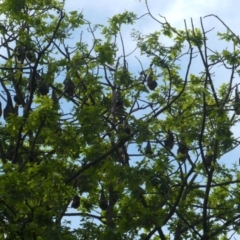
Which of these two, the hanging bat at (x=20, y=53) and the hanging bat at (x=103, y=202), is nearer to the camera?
the hanging bat at (x=103, y=202)

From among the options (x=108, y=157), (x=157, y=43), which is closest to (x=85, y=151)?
(x=108, y=157)

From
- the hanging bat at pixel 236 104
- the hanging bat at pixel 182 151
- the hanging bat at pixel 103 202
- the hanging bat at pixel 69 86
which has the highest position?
the hanging bat at pixel 69 86

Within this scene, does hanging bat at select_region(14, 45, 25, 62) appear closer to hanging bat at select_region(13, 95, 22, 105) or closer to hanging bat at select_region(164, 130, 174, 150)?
hanging bat at select_region(13, 95, 22, 105)

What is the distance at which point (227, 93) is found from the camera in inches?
790

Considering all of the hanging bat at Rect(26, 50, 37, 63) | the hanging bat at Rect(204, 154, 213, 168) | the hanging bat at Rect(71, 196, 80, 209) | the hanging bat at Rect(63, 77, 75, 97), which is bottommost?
the hanging bat at Rect(71, 196, 80, 209)

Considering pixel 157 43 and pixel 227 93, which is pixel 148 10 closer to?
pixel 157 43

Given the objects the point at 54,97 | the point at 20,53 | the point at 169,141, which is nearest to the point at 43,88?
the point at 54,97

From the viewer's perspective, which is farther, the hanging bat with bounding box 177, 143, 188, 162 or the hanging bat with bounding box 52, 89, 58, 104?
the hanging bat with bounding box 177, 143, 188, 162

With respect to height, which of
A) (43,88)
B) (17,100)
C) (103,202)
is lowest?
(103,202)

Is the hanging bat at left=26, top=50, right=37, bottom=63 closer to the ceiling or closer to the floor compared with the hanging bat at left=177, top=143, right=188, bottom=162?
closer to the ceiling

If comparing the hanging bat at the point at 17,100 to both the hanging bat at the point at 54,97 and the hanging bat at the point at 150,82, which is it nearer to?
the hanging bat at the point at 54,97

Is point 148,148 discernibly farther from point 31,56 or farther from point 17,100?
point 31,56

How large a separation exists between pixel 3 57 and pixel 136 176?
5339 millimetres

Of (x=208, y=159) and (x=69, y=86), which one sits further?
(x=69, y=86)
